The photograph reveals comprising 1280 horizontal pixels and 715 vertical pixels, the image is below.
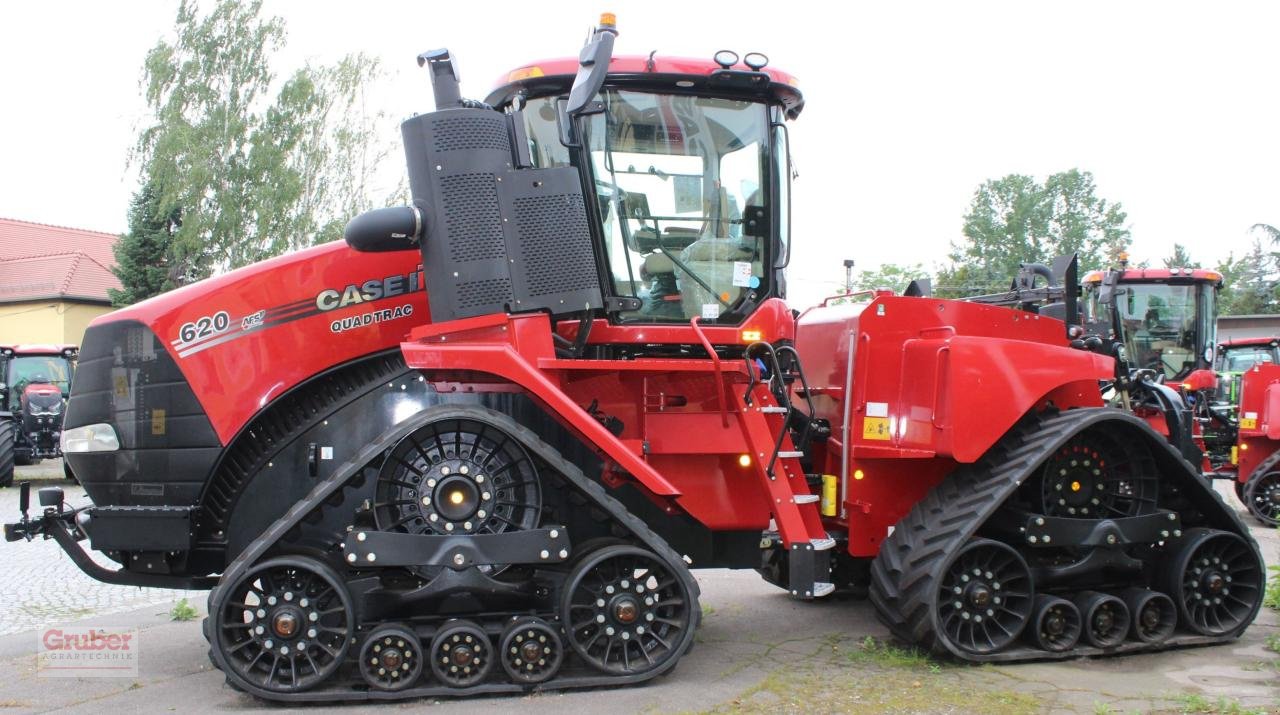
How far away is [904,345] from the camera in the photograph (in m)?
5.66

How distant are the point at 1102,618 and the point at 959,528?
3.46ft

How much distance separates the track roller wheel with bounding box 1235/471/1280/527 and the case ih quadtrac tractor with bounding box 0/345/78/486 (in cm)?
1510

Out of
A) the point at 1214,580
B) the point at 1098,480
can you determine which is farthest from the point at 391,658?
the point at 1214,580

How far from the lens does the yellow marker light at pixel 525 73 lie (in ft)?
17.5

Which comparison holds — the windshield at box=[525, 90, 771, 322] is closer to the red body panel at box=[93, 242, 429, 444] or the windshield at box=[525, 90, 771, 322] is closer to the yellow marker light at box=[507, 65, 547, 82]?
the yellow marker light at box=[507, 65, 547, 82]

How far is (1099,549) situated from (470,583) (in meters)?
3.36

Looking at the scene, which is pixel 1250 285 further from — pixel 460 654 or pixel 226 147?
pixel 460 654

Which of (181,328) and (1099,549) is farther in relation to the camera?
(1099,549)

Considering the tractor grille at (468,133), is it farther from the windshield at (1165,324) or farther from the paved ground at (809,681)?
the windshield at (1165,324)

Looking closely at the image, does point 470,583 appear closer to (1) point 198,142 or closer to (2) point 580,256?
(2) point 580,256

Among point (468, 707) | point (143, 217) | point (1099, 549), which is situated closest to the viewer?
point (468, 707)

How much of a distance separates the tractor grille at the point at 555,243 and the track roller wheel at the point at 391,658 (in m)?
1.72

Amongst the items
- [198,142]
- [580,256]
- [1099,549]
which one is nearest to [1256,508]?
[1099,549]

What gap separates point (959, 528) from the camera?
5207 millimetres
